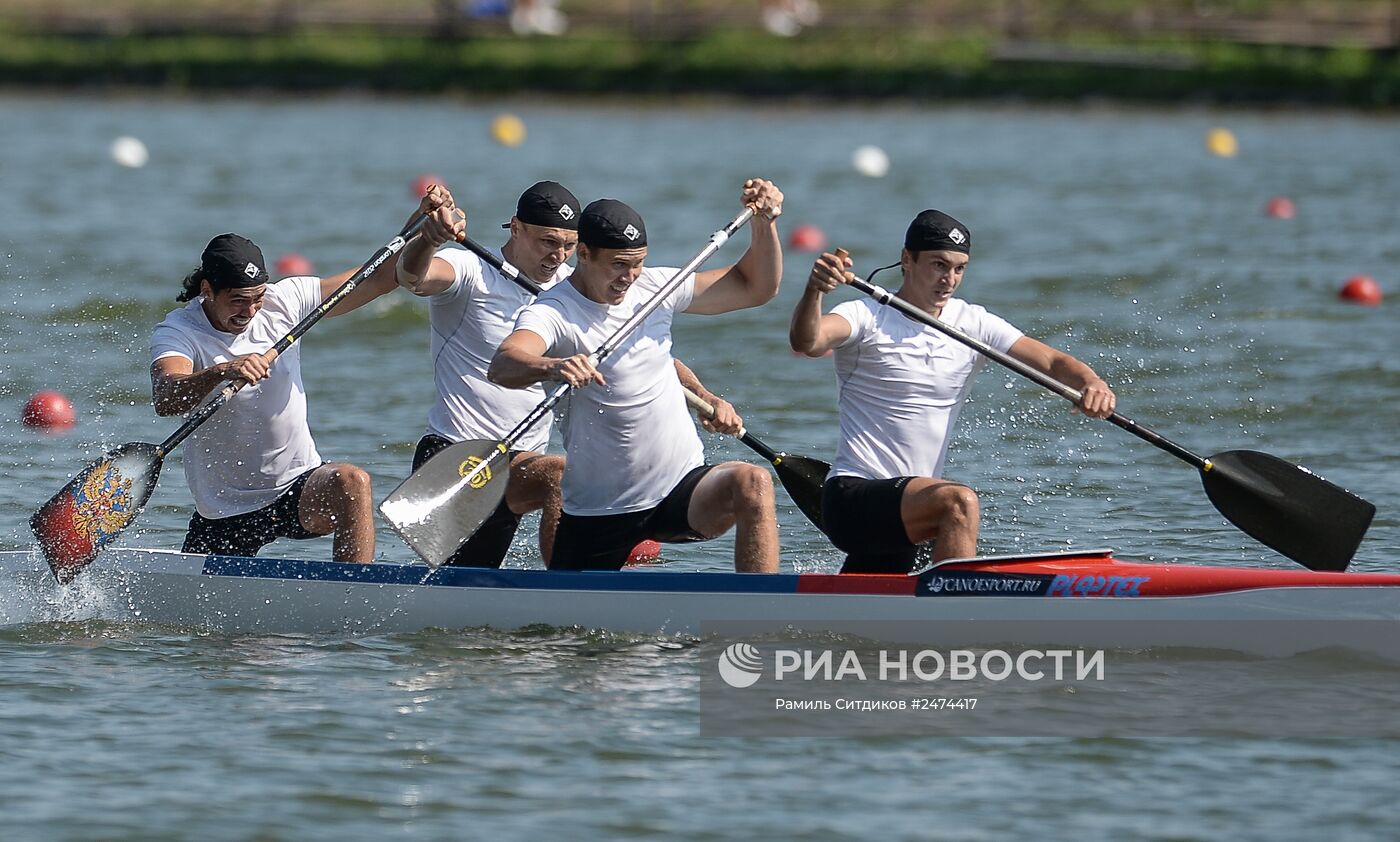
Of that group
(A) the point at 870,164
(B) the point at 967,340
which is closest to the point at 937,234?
(B) the point at 967,340

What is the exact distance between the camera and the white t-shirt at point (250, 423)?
23.4 feet

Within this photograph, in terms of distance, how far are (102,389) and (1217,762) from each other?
339 inches

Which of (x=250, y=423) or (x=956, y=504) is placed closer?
(x=956, y=504)

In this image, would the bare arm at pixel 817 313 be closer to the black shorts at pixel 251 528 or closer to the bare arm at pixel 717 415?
the bare arm at pixel 717 415

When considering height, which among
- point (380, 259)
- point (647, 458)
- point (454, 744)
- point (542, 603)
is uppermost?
point (380, 259)

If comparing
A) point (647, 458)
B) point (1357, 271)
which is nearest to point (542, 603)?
point (647, 458)

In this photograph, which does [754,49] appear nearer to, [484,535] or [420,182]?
[420,182]

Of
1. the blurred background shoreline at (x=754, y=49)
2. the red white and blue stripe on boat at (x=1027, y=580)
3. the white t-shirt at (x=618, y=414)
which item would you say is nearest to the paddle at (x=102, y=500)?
the white t-shirt at (x=618, y=414)

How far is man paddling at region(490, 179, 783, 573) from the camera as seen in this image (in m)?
6.68

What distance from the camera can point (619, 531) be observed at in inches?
274

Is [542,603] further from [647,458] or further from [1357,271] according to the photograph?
[1357,271]

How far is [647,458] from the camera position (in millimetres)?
6855

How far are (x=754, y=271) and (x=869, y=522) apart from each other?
95cm

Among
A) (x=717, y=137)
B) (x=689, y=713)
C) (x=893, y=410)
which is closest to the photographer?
(x=689, y=713)
